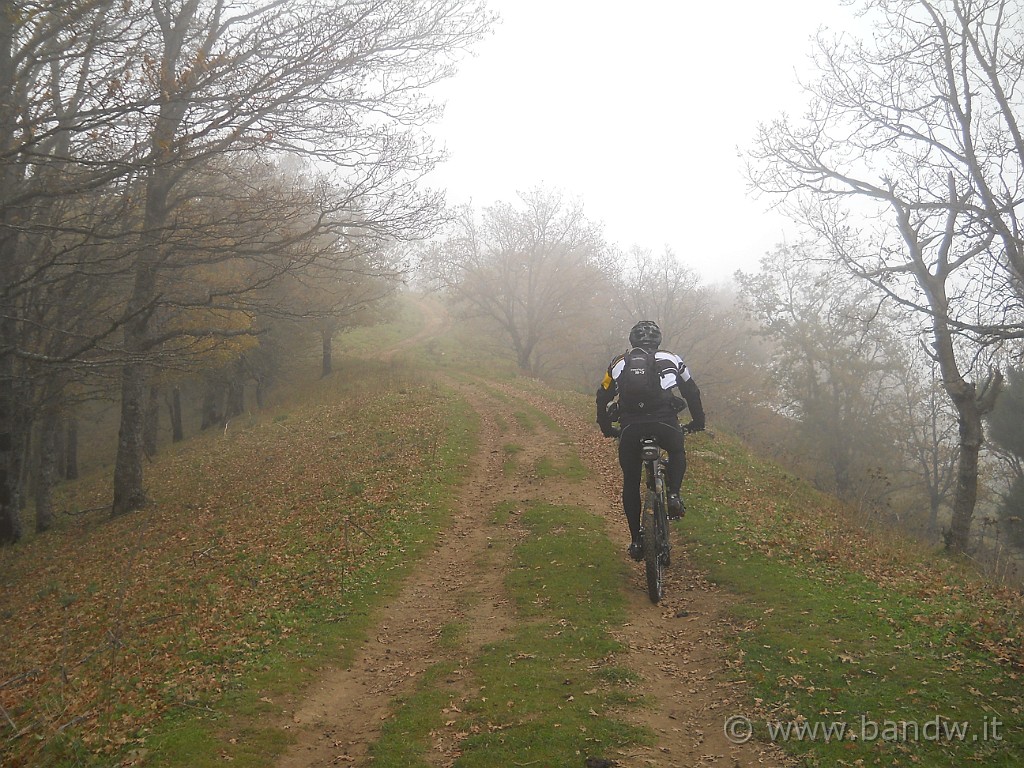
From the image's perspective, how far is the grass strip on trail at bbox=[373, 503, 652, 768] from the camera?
15.5 ft

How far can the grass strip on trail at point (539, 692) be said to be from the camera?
4.72 metres

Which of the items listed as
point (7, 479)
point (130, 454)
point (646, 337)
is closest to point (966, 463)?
point (646, 337)

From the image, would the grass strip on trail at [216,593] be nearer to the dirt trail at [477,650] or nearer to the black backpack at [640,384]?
the dirt trail at [477,650]

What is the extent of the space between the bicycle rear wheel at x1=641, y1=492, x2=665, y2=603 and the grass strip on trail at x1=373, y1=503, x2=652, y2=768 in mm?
384

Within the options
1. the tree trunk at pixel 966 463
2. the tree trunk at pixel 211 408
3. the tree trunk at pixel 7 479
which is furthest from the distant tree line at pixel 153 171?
the tree trunk at pixel 211 408

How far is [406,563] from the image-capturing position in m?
9.59

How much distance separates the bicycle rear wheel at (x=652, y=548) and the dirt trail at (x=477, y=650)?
0.18 meters

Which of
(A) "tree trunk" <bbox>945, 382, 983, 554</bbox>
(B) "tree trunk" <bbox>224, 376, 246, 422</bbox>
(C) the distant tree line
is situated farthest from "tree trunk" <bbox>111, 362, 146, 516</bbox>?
(A) "tree trunk" <bbox>945, 382, 983, 554</bbox>

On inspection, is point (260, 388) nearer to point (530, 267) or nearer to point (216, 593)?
point (530, 267)

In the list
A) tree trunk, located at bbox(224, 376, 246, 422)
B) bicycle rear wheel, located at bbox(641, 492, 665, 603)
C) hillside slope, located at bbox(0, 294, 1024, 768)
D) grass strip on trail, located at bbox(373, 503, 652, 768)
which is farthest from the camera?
tree trunk, located at bbox(224, 376, 246, 422)

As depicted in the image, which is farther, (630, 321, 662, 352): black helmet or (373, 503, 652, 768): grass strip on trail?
(630, 321, 662, 352): black helmet

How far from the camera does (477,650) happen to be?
6.56m

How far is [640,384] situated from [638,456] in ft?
2.61

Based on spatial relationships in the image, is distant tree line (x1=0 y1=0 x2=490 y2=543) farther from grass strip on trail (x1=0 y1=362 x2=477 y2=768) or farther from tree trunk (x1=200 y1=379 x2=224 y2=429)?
tree trunk (x1=200 y1=379 x2=224 y2=429)
